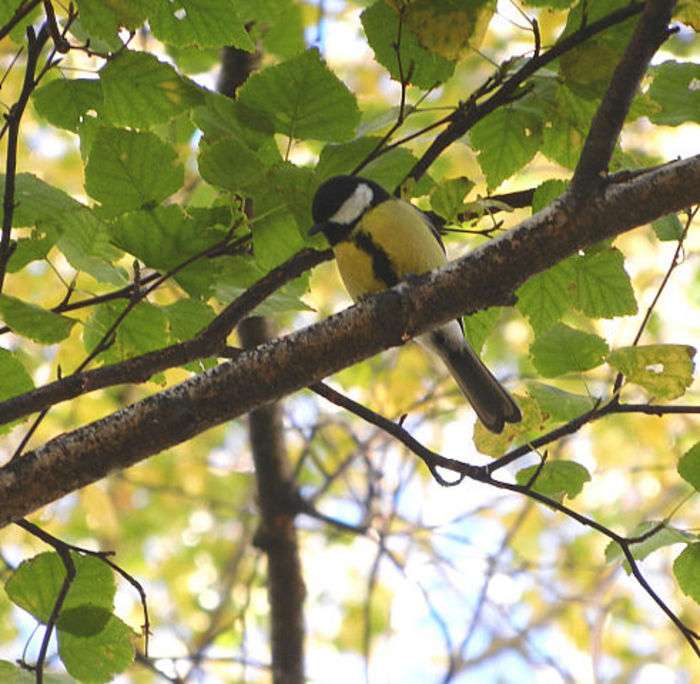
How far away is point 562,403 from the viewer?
5.65 ft

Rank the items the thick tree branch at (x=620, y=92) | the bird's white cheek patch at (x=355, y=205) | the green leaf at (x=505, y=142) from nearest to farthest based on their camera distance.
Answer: the thick tree branch at (x=620, y=92) < the green leaf at (x=505, y=142) < the bird's white cheek patch at (x=355, y=205)

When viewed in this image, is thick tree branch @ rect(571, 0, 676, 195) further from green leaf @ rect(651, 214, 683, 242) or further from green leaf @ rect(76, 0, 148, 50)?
green leaf @ rect(76, 0, 148, 50)

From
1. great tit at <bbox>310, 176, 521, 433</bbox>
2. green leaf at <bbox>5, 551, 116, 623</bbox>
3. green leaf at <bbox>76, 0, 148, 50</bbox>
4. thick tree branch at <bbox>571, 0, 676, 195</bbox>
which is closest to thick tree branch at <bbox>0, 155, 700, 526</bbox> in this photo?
thick tree branch at <bbox>571, 0, 676, 195</bbox>

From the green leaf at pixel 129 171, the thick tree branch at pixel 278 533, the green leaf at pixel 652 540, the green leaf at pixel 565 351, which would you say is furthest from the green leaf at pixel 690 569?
the thick tree branch at pixel 278 533

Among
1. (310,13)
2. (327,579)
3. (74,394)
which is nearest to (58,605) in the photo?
(74,394)

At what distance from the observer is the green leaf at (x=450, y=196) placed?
1715 millimetres

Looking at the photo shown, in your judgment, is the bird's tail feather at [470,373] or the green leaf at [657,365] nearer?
the green leaf at [657,365]

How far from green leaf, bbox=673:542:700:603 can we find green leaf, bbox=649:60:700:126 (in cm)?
70

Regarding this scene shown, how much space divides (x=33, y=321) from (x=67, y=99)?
407 mm

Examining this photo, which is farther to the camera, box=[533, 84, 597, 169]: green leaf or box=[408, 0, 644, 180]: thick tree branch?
box=[533, 84, 597, 169]: green leaf

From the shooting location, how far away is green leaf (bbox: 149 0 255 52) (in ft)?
5.14

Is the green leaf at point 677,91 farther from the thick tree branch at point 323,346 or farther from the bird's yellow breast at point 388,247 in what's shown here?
the bird's yellow breast at point 388,247

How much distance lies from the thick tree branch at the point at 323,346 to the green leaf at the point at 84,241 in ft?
0.94

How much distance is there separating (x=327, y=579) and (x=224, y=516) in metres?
1.37
